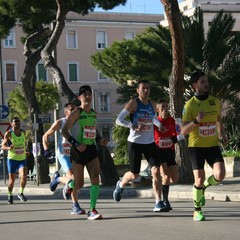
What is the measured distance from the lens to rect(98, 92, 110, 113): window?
69.3m

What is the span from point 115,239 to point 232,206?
485 cm

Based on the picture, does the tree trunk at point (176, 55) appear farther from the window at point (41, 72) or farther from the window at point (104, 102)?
the window at point (104, 102)

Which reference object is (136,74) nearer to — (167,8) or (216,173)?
(167,8)

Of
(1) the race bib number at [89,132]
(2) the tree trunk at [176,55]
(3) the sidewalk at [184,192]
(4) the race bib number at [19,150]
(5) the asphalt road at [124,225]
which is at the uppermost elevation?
(2) the tree trunk at [176,55]

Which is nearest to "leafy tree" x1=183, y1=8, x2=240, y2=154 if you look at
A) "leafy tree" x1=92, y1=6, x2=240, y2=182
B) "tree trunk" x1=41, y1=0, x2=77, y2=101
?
"leafy tree" x1=92, y1=6, x2=240, y2=182

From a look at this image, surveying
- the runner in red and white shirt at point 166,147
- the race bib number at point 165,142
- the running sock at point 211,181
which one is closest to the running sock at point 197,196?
the running sock at point 211,181

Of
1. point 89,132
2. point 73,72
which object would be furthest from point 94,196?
point 73,72

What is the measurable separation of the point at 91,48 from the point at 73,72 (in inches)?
125

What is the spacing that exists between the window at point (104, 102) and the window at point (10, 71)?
9.20 metres

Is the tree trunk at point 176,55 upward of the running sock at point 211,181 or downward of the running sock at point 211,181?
upward

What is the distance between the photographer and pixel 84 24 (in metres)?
68.1

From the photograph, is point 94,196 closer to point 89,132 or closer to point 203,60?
point 89,132

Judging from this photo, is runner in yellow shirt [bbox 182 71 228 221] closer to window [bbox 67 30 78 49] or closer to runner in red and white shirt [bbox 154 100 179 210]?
runner in red and white shirt [bbox 154 100 179 210]

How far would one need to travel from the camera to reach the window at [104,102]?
227 feet
